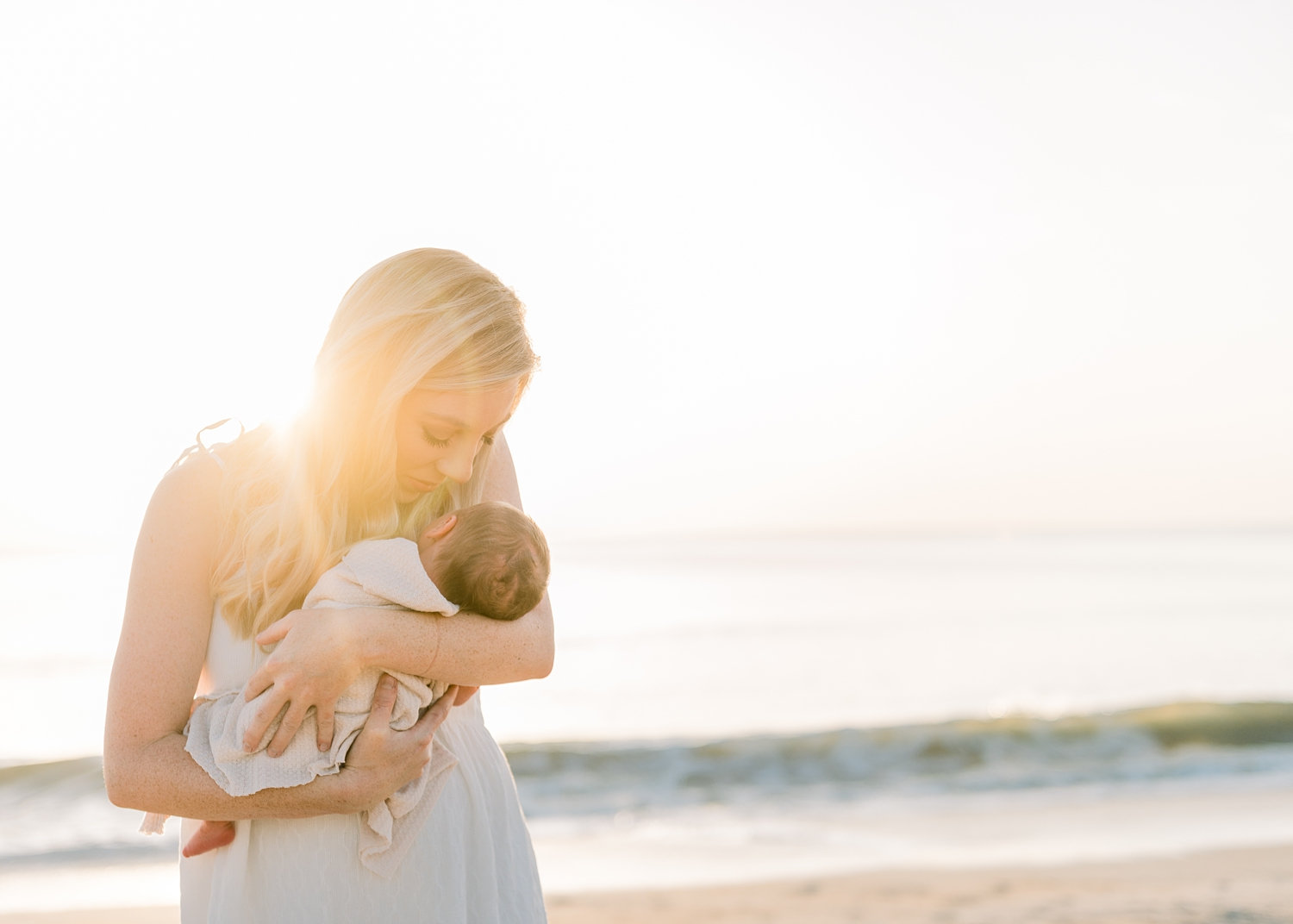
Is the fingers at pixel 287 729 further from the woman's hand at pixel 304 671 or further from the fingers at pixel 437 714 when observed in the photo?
the fingers at pixel 437 714

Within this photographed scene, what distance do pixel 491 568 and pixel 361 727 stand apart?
379 millimetres

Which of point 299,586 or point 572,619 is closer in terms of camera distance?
point 299,586

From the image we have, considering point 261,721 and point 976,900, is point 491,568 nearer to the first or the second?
point 261,721

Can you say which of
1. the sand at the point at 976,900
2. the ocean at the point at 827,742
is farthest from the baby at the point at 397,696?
the ocean at the point at 827,742

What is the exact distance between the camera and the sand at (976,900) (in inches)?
206

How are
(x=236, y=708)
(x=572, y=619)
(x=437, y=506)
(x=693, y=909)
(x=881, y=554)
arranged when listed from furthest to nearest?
(x=881, y=554)
(x=572, y=619)
(x=693, y=909)
(x=437, y=506)
(x=236, y=708)

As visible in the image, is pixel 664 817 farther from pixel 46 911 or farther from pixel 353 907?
pixel 353 907

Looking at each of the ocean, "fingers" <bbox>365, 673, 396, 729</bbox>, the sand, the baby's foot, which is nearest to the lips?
"fingers" <bbox>365, 673, 396, 729</bbox>

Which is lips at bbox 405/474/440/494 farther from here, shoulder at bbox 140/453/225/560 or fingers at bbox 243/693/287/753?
fingers at bbox 243/693/287/753

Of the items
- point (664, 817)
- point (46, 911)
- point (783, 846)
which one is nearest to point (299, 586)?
point (46, 911)

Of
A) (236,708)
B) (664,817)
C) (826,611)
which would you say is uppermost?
(236,708)

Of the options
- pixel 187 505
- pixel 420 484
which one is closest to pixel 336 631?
pixel 187 505

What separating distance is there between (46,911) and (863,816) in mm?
5162

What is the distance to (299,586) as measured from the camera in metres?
1.79
